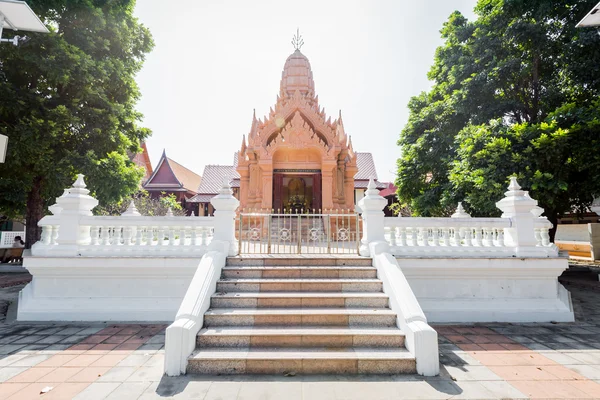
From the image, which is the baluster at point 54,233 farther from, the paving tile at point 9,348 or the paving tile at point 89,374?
the paving tile at point 89,374

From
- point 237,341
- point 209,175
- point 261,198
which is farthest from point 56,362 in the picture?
point 209,175

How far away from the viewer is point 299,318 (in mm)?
4711

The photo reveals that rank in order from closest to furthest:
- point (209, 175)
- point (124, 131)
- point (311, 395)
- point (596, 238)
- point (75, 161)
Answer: point (311, 395)
point (75, 161)
point (124, 131)
point (596, 238)
point (209, 175)

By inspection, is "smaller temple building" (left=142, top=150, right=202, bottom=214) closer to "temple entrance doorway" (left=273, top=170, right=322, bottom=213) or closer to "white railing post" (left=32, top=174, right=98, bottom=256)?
"temple entrance doorway" (left=273, top=170, right=322, bottom=213)

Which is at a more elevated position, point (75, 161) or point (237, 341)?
point (75, 161)

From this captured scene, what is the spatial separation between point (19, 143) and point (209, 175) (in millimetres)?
20412

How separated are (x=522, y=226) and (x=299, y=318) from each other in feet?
17.2

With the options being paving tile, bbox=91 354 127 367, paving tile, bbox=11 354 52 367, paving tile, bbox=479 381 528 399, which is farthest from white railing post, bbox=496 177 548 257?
paving tile, bbox=11 354 52 367

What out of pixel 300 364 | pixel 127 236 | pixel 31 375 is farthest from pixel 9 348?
pixel 300 364

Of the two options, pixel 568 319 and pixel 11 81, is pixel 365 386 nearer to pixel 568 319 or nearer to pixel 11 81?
pixel 568 319

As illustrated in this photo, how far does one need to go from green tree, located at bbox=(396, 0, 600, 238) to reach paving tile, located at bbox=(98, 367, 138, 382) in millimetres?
10379

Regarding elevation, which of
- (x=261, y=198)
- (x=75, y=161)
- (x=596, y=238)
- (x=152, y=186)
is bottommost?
(x=596, y=238)

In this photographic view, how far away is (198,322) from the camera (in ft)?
14.3

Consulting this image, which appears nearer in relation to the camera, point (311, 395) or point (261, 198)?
point (311, 395)
